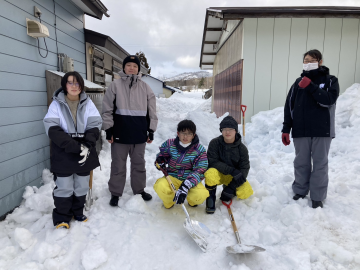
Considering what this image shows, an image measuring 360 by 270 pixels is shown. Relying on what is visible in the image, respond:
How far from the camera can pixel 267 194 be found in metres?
3.51

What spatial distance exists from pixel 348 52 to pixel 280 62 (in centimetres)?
197

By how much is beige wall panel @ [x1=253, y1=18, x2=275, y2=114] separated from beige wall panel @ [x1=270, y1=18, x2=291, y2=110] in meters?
0.12

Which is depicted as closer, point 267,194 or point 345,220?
point 345,220

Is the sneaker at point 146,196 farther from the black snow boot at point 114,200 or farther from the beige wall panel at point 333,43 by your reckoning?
the beige wall panel at point 333,43

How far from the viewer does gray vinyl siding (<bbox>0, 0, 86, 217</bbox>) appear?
306 cm

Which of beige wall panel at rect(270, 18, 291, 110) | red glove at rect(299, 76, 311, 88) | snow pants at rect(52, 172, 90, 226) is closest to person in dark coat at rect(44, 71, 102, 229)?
snow pants at rect(52, 172, 90, 226)

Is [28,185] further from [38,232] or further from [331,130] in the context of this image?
[331,130]

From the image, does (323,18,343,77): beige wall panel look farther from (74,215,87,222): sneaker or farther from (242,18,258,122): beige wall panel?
(74,215,87,222): sneaker

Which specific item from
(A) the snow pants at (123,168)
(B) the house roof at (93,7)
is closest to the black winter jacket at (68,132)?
(A) the snow pants at (123,168)

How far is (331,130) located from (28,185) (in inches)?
161

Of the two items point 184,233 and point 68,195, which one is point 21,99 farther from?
point 184,233

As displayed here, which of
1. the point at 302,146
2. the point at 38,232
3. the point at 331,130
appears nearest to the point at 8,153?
the point at 38,232

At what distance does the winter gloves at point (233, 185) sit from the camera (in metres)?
3.19

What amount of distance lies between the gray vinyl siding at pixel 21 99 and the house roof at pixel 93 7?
1.00m
